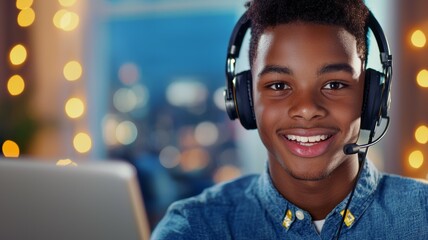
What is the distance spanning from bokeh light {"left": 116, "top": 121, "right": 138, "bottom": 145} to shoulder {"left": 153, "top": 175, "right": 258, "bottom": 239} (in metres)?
4.44

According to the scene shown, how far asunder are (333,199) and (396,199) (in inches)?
5.6

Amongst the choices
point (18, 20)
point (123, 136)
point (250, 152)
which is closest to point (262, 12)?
point (18, 20)

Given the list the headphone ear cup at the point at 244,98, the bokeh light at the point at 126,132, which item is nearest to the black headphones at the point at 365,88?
the headphone ear cup at the point at 244,98

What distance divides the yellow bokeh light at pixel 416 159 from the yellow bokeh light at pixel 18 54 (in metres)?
2.24

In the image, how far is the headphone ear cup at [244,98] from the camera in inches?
53.5

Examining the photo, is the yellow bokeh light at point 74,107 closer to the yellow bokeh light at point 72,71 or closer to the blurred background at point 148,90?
the blurred background at point 148,90

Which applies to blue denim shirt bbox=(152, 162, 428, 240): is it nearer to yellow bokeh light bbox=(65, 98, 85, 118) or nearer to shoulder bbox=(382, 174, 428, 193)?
shoulder bbox=(382, 174, 428, 193)

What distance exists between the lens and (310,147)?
1258 mm

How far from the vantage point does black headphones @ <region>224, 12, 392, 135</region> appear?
1.26 m

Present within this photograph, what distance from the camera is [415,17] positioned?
363 cm

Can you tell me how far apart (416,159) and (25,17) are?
7.61 ft

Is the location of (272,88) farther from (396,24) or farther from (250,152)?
(250,152)

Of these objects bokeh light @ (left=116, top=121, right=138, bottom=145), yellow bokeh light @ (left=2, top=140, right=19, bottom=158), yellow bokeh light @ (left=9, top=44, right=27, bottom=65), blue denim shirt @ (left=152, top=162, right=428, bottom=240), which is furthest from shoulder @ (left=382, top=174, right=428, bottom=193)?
bokeh light @ (left=116, top=121, right=138, bottom=145)

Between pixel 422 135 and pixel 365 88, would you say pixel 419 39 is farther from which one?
pixel 365 88
